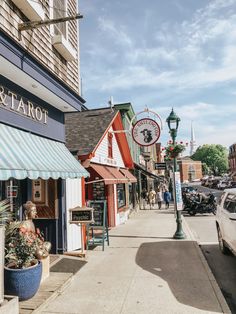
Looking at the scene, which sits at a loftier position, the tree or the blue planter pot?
the tree

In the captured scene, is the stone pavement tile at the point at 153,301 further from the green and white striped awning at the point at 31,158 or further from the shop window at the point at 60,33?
the shop window at the point at 60,33

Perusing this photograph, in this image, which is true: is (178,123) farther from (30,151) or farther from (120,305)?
(120,305)

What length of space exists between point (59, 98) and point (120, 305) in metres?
5.51

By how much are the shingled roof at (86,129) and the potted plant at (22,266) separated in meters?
5.54

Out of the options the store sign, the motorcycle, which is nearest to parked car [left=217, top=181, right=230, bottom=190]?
the motorcycle

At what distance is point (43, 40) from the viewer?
840 cm

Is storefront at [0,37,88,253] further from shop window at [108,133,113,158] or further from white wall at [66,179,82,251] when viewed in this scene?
shop window at [108,133,113,158]

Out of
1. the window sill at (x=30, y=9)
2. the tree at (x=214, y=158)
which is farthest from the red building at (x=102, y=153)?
the tree at (x=214, y=158)

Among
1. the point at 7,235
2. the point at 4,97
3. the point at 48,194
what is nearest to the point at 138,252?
the point at 48,194

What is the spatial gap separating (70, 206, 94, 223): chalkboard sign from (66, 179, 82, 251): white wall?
0.85m

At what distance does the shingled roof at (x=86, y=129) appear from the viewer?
38.7ft

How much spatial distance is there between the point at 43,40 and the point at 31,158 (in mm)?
3858

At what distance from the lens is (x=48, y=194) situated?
9.11m

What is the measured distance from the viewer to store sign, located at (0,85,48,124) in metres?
6.48
